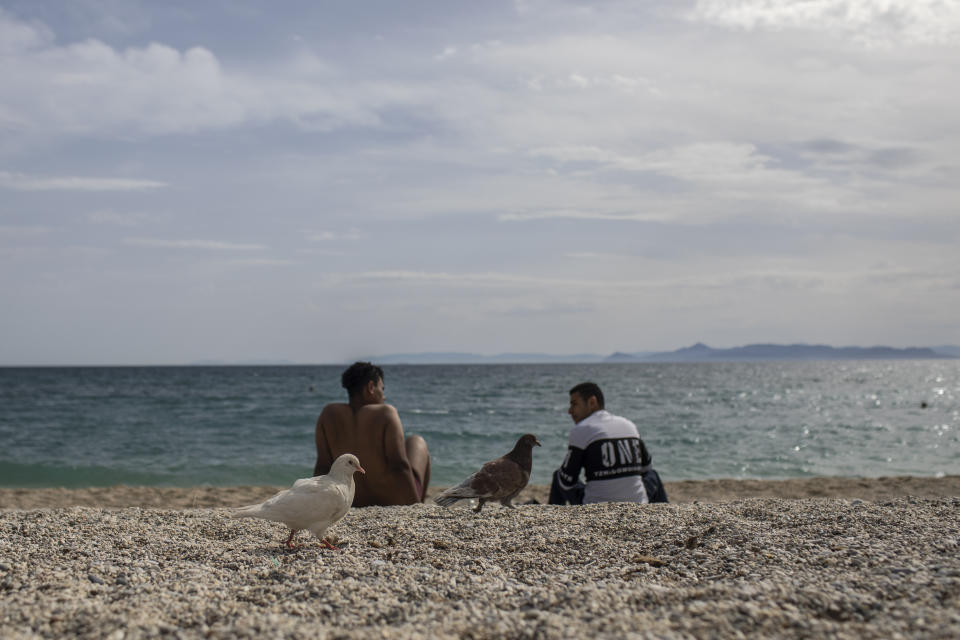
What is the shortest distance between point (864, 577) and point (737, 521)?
5.58 feet

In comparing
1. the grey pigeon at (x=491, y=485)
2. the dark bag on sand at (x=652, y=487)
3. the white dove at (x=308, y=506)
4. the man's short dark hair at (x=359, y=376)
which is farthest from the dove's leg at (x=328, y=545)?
the dark bag on sand at (x=652, y=487)

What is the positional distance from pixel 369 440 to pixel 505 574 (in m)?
3.18

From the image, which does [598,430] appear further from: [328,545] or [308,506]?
[308,506]

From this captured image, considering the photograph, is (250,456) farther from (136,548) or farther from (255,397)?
(255,397)

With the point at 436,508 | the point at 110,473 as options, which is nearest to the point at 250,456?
the point at 110,473

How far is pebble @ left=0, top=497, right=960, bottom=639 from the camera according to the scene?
9.38ft

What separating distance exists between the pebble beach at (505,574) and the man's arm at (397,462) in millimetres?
825

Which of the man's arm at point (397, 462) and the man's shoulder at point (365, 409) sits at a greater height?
the man's shoulder at point (365, 409)

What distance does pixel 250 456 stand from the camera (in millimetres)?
16531

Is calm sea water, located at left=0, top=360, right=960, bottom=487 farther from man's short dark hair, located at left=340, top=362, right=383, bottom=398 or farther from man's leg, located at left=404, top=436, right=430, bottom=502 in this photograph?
man's short dark hair, located at left=340, top=362, right=383, bottom=398

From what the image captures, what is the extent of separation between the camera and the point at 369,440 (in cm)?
682

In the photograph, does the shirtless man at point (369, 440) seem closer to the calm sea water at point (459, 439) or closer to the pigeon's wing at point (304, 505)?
the pigeon's wing at point (304, 505)

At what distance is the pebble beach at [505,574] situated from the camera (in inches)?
113

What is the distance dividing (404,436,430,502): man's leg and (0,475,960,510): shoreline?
2.32 meters
